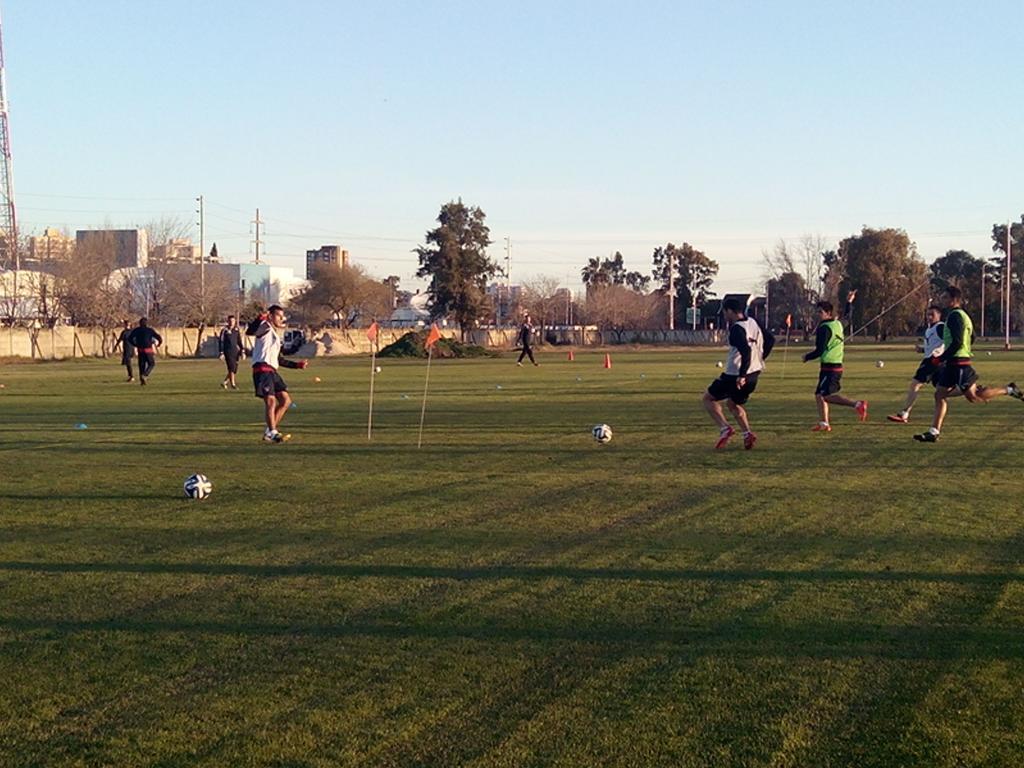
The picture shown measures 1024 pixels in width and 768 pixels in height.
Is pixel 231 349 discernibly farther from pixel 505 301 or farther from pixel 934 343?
pixel 505 301

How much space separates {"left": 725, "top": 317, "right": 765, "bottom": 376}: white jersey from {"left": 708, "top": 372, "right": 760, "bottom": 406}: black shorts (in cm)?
6

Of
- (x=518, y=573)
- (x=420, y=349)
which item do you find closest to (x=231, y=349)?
(x=518, y=573)

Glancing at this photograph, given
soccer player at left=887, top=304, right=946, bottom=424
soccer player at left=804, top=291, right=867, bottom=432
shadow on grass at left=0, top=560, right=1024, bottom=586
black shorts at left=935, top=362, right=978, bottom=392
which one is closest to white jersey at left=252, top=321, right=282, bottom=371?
soccer player at left=804, top=291, right=867, bottom=432

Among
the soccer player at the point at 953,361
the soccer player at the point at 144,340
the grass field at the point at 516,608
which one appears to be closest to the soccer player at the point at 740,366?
the grass field at the point at 516,608

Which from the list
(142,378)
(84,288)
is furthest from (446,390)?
(84,288)

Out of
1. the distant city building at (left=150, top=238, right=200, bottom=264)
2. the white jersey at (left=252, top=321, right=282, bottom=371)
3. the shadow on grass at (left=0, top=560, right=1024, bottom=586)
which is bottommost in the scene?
the shadow on grass at (left=0, top=560, right=1024, bottom=586)

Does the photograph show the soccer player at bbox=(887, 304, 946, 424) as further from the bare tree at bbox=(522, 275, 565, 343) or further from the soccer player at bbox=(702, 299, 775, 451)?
the bare tree at bbox=(522, 275, 565, 343)

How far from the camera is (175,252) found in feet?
274

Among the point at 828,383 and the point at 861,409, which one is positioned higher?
the point at 828,383

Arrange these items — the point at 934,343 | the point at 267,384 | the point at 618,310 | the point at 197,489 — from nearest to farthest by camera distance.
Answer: the point at 197,489
the point at 267,384
the point at 934,343
the point at 618,310

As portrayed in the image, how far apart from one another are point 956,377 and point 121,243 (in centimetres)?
10890

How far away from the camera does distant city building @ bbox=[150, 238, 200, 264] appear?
78.9 metres

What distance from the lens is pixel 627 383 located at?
29672 millimetres

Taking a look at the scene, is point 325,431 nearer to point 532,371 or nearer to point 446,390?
point 446,390
